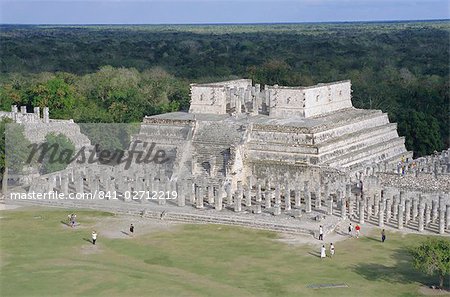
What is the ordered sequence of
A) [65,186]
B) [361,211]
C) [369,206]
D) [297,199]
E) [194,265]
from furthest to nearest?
1. [65,186]
2. [297,199]
3. [369,206]
4. [361,211]
5. [194,265]

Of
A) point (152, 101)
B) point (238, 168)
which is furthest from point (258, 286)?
point (152, 101)

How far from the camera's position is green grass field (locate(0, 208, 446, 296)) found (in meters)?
25.1

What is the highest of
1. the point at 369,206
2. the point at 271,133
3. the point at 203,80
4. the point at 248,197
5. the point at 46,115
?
the point at 203,80

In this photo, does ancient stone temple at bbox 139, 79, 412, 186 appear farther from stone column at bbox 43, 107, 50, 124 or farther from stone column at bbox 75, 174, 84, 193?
stone column at bbox 43, 107, 50, 124

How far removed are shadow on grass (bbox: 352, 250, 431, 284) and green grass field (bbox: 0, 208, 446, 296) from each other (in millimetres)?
32

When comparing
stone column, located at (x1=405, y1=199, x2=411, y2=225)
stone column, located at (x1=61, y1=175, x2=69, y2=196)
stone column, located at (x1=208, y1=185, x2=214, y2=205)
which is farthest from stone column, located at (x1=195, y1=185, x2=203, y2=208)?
stone column, located at (x1=405, y1=199, x2=411, y2=225)

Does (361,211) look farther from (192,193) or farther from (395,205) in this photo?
(192,193)

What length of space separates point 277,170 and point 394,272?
1230cm

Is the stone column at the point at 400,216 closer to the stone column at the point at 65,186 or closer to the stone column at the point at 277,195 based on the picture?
the stone column at the point at 277,195

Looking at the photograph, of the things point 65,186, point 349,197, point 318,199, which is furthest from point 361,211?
point 65,186

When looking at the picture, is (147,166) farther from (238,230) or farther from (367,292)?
(367,292)

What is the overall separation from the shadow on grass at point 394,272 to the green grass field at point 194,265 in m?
0.03

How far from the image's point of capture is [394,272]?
26.7m

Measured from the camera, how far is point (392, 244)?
30.1 m
